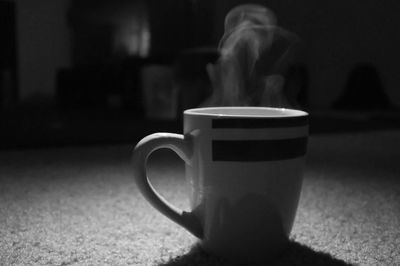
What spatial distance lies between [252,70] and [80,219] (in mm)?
265

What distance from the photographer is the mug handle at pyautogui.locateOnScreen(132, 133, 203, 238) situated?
1.11ft

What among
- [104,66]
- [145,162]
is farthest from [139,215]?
[104,66]

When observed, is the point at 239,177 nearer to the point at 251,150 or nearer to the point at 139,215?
the point at 251,150

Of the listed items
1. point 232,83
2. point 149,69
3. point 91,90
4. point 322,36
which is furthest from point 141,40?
point 322,36

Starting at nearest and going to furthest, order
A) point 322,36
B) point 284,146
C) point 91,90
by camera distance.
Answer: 1. point 284,146
2. point 91,90
3. point 322,36

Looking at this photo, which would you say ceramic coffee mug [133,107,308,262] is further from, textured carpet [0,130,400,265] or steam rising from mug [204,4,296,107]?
steam rising from mug [204,4,296,107]

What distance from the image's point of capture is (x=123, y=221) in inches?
17.9

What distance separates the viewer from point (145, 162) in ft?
1.11

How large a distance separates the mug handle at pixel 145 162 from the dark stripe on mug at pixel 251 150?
0.03 metres

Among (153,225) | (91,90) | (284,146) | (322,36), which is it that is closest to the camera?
(284,146)

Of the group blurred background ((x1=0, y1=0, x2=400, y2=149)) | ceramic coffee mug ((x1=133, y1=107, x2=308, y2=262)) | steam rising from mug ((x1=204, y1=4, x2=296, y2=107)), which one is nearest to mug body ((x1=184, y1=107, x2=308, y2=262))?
ceramic coffee mug ((x1=133, y1=107, x2=308, y2=262))

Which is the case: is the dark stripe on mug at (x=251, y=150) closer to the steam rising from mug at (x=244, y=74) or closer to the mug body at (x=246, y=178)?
the mug body at (x=246, y=178)

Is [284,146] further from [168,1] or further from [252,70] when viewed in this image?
[168,1]

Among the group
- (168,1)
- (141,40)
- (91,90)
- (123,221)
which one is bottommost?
(123,221)
